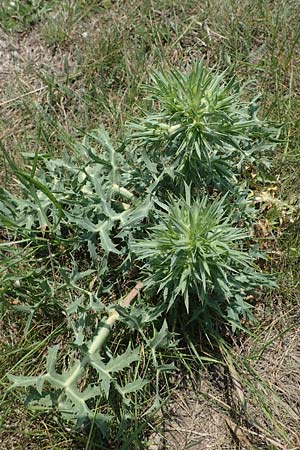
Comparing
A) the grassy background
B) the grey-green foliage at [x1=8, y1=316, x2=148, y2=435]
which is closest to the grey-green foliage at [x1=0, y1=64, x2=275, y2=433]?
the grey-green foliage at [x1=8, y1=316, x2=148, y2=435]

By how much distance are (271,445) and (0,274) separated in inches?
56.9

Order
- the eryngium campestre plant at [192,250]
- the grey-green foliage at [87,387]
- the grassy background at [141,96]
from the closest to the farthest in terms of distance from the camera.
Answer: the eryngium campestre plant at [192,250], the grey-green foliage at [87,387], the grassy background at [141,96]

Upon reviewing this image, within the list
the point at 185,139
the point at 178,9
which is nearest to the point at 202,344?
the point at 185,139

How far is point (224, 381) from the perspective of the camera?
259 centimetres

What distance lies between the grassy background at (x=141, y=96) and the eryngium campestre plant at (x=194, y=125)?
521 millimetres

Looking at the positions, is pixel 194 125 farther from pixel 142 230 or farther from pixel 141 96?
pixel 141 96

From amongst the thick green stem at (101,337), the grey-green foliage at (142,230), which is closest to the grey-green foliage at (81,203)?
the grey-green foliage at (142,230)

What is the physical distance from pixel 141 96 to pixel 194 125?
1057mm

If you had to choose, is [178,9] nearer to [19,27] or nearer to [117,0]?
[117,0]

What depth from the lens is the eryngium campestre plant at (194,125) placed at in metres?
2.19

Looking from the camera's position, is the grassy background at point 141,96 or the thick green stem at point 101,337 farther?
the grassy background at point 141,96

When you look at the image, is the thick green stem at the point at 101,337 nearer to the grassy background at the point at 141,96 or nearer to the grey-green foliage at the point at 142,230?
the grey-green foliage at the point at 142,230

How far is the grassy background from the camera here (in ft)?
8.35

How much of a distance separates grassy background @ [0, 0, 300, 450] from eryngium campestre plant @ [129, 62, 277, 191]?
0.52 meters
